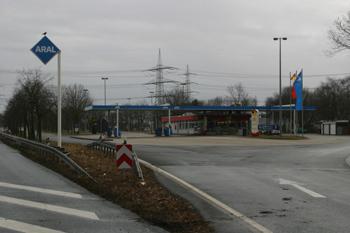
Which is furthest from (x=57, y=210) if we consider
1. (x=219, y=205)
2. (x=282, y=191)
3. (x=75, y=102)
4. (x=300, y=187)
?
(x=75, y=102)

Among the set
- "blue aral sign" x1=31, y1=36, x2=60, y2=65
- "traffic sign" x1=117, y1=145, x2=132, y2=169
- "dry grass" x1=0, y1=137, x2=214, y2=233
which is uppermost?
"blue aral sign" x1=31, y1=36, x2=60, y2=65

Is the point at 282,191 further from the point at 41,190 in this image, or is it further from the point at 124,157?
the point at 41,190

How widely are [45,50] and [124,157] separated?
9.42 meters

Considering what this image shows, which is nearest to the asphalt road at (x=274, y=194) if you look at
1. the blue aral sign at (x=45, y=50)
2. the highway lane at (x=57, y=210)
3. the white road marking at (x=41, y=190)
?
the highway lane at (x=57, y=210)

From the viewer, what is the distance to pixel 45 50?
17516 mm

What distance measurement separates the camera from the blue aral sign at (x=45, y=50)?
17.4m

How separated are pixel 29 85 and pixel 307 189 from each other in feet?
94.4

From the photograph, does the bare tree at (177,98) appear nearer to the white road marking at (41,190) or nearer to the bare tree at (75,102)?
the bare tree at (75,102)

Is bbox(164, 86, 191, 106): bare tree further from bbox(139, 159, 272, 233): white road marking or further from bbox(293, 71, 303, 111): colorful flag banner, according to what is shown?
bbox(139, 159, 272, 233): white road marking

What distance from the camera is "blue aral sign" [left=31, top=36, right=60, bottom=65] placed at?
684 inches

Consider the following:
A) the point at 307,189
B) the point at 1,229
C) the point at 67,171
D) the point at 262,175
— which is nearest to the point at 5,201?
the point at 1,229

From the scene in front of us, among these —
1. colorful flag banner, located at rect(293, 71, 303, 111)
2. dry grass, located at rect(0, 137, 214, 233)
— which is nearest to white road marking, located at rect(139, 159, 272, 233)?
dry grass, located at rect(0, 137, 214, 233)

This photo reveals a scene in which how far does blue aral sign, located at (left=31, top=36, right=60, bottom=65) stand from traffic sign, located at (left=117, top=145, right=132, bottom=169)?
8985mm

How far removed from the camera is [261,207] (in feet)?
25.8
